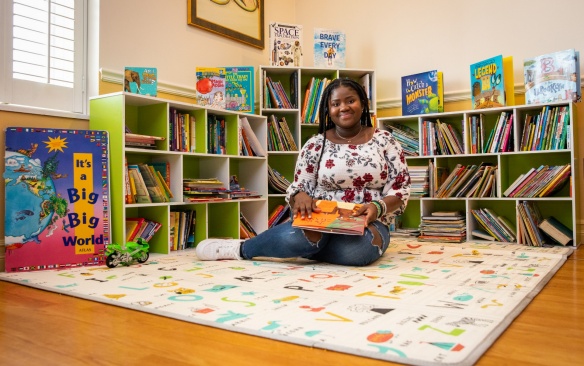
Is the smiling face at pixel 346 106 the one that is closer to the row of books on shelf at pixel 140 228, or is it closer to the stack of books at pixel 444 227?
the row of books on shelf at pixel 140 228

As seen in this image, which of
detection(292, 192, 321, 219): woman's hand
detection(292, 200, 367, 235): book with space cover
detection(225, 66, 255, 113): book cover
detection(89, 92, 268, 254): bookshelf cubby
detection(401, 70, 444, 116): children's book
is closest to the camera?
detection(292, 200, 367, 235): book with space cover

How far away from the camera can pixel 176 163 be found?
9.58 ft

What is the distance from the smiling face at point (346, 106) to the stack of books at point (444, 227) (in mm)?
1360

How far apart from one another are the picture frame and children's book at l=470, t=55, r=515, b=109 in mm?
1696

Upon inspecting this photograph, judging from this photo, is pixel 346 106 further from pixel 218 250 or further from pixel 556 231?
pixel 556 231

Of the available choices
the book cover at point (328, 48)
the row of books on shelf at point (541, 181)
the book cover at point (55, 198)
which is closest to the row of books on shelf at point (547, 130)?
the row of books on shelf at point (541, 181)

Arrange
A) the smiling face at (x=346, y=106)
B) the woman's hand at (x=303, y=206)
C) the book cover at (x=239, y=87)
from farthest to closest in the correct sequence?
the book cover at (x=239, y=87) → the smiling face at (x=346, y=106) → the woman's hand at (x=303, y=206)

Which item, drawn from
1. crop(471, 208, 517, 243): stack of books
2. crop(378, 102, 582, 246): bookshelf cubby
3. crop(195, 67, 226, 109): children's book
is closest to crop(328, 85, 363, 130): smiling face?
crop(195, 67, 226, 109): children's book

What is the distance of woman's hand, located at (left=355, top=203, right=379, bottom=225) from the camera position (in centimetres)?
214

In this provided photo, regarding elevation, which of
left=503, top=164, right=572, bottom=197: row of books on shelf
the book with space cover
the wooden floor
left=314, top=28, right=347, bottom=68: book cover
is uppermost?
left=314, top=28, right=347, bottom=68: book cover

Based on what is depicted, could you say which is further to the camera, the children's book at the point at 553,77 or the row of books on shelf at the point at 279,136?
the row of books on shelf at the point at 279,136

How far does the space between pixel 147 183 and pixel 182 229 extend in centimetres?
38

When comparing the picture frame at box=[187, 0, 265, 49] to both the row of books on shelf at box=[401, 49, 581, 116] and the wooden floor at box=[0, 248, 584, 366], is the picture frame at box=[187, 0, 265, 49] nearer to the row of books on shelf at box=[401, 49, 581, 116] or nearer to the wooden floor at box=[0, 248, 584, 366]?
the row of books on shelf at box=[401, 49, 581, 116]

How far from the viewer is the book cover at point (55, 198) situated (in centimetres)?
229
